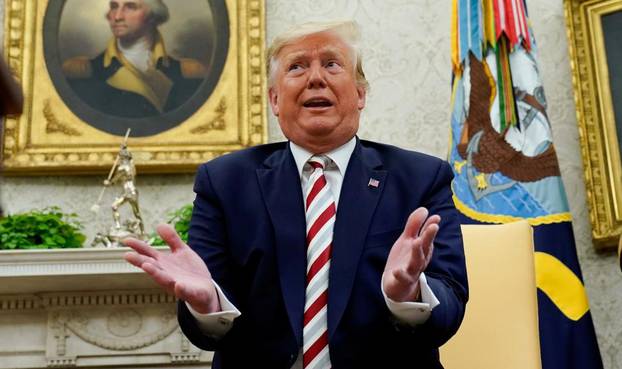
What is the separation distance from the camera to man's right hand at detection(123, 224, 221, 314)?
1.74m

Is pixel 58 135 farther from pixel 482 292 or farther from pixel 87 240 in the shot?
pixel 482 292

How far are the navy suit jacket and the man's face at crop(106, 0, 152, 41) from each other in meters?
3.38

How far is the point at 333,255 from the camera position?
1942 mm

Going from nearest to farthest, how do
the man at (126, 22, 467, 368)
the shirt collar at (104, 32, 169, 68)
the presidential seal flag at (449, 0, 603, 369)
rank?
the man at (126, 22, 467, 368), the presidential seal flag at (449, 0, 603, 369), the shirt collar at (104, 32, 169, 68)

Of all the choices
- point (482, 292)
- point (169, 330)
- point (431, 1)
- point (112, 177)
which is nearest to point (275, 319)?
point (482, 292)

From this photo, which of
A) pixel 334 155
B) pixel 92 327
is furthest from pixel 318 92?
pixel 92 327

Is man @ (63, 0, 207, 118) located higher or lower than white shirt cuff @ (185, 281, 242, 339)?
higher

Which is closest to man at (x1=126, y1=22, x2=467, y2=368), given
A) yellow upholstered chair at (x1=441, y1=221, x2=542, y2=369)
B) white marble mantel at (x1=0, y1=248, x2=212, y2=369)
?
yellow upholstered chair at (x1=441, y1=221, x2=542, y2=369)

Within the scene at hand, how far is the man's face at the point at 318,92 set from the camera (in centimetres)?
211

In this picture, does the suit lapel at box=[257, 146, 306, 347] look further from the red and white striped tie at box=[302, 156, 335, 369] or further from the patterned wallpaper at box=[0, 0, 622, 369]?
the patterned wallpaper at box=[0, 0, 622, 369]

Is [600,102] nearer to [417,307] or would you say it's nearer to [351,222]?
[351,222]

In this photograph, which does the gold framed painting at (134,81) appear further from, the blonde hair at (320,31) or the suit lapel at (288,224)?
the suit lapel at (288,224)

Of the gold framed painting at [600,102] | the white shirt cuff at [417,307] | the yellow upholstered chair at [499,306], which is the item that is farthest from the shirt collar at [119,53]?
the white shirt cuff at [417,307]

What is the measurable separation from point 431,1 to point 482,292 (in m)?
3.21
